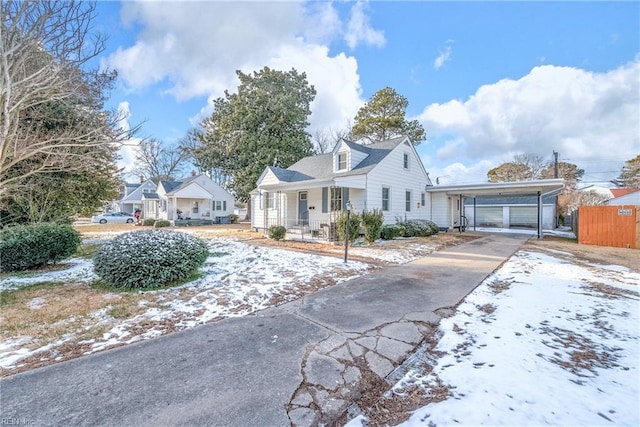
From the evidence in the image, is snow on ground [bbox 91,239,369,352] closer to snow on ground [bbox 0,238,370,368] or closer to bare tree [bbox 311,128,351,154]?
snow on ground [bbox 0,238,370,368]

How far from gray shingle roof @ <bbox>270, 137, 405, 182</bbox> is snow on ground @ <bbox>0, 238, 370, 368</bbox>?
292 inches

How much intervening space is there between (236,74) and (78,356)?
26214mm

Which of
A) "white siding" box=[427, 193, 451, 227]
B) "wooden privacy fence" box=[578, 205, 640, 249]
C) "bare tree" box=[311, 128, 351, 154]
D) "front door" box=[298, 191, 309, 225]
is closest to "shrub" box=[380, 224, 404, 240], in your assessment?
"front door" box=[298, 191, 309, 225]

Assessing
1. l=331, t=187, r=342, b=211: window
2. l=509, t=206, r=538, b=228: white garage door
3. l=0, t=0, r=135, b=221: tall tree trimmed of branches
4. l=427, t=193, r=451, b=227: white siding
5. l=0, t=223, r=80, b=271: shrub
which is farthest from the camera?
l=509, t=206, r=538, b=228: white garage door

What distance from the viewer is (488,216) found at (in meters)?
28.6

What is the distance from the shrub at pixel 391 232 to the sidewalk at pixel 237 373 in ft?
29.9

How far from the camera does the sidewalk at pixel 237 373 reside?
2.10 m

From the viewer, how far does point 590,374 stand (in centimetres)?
269

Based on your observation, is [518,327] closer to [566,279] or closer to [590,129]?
[566,279]

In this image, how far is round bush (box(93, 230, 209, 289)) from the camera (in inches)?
207

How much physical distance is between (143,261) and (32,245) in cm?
390

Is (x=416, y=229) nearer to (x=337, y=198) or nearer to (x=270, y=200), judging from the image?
(x=337, y=198)

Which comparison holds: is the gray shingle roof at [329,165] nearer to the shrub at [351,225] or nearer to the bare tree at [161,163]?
the shrub at [351,225]

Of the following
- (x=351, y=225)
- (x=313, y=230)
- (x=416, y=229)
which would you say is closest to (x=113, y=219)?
(x=313, y=230)
